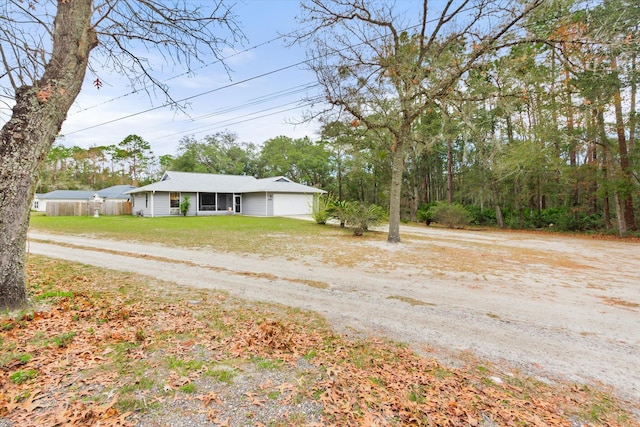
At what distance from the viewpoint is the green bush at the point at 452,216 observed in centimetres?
1777

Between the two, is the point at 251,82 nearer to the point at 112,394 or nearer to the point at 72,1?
the point at 72,1

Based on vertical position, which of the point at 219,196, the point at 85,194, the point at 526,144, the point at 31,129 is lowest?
the point at 31,129

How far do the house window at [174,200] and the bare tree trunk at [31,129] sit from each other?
2136cm

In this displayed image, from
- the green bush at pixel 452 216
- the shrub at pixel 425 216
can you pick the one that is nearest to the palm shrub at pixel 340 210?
the green bush at pixel 452 216

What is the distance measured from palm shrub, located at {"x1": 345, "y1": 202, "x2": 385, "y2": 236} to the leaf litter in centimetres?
956

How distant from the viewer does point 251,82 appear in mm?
12070

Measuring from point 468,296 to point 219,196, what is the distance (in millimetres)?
24515

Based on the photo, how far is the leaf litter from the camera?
1.88 meters

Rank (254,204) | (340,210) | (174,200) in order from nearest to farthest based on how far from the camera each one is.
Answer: (340,210), (174,200), (254,204)

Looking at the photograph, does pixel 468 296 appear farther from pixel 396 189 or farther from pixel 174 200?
pixel 174 200

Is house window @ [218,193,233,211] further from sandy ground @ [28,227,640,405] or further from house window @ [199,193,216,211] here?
sandy ground @ [28,227,640,405]

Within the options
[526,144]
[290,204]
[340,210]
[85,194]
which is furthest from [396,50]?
[85,194]

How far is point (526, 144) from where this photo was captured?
14594mm

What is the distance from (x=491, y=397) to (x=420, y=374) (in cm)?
51
